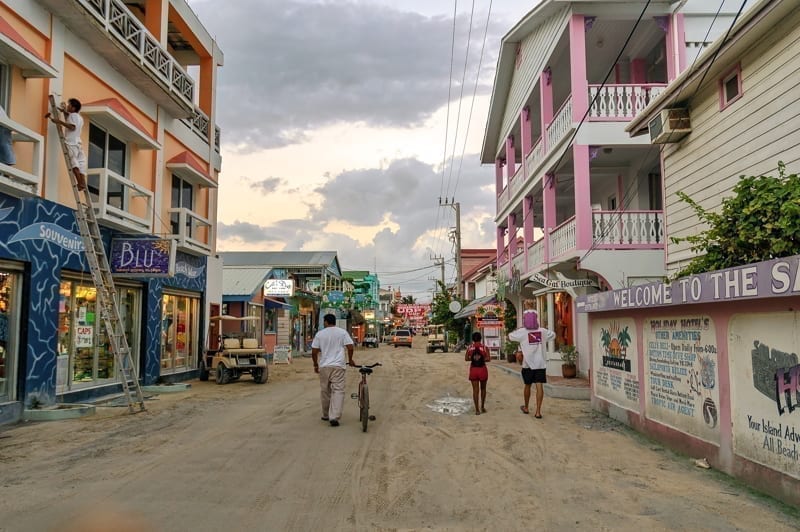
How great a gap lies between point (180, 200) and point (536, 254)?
1131 centimetres

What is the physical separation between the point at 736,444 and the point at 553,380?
30.2ft

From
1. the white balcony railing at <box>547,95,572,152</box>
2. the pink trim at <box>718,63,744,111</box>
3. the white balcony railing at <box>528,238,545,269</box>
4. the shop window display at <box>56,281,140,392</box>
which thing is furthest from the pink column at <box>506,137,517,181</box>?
the shop window display at <box>56,281,140,392</box>

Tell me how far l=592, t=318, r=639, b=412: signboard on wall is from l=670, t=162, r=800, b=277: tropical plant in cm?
194

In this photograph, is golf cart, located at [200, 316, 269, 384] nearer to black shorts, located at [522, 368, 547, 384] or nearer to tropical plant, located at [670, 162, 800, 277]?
black shorts, located at [522, 368, 547, 384]

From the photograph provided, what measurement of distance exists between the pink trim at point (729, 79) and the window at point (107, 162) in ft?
38.2

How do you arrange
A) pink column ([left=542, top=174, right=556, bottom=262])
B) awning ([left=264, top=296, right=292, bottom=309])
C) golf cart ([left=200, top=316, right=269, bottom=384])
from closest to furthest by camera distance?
1. golf cart ([left=200, top=316, right=269, bottom=384])
2. pink column ([left=542, top=174, right=556, bottom=262])
3. awning ([left=264, top=296, right=292, bottom=309])

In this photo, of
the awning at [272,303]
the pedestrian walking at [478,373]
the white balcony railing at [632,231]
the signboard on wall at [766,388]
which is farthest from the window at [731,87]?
the awning at [272,303]

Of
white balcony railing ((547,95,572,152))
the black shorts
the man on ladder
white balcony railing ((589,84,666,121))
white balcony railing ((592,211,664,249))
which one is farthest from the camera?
white balcony railing ((547,95,572,152))

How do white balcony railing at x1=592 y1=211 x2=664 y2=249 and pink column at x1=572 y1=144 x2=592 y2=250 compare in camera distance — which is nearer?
white balcony railing at x1=592 y1=211 x2=664 y2=249

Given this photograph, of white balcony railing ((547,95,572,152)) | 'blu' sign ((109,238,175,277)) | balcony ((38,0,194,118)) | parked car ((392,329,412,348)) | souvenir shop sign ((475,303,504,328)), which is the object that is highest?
balcony ((38,0,194,118))

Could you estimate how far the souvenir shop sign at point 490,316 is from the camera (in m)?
27.3

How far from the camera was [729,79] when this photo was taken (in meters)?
10.1

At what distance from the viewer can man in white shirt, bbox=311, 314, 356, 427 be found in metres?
9.31

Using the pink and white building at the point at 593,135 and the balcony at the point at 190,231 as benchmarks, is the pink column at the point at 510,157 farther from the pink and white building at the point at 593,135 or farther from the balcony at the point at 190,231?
the balcony at the point at 190,231
